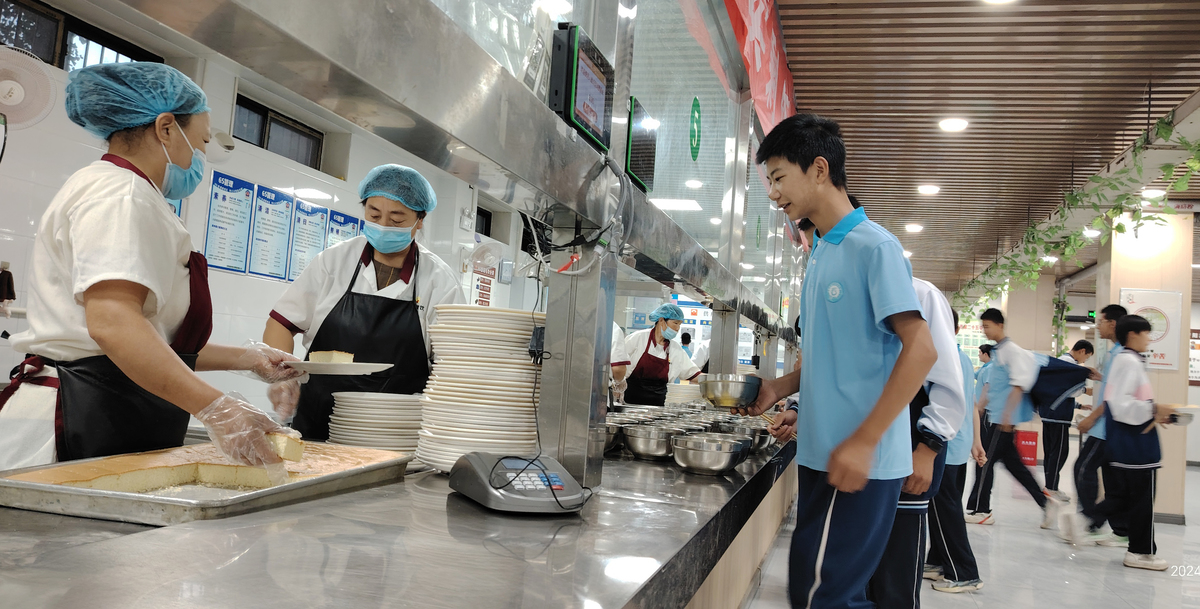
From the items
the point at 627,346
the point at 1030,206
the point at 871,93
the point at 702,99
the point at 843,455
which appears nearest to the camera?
the point at 843,455

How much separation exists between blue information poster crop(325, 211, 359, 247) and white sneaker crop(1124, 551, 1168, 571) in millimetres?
6149

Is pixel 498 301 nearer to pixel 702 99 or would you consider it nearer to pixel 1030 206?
pixel 702 99

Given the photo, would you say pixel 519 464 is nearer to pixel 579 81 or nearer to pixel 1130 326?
pixel 579 81

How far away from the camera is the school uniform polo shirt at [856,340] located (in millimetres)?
1672

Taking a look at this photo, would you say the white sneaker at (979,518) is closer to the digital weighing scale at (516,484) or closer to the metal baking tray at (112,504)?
the digital weighing scale at (516,484)

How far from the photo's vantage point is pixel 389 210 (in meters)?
2.47

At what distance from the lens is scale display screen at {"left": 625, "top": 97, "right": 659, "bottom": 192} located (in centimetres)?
190

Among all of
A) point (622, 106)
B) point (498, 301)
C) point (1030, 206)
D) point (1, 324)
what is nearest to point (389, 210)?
point (622, 106)

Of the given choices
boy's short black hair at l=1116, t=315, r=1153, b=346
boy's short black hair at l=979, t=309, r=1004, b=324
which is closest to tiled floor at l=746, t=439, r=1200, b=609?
boy's short black hair at l=1116, t=315, r=1153, b=346

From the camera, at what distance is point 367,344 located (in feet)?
7.72

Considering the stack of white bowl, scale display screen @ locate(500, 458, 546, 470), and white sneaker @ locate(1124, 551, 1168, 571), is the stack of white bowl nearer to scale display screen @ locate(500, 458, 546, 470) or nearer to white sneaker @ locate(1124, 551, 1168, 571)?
scale display screen @ locate(500, 458, 546, 470)

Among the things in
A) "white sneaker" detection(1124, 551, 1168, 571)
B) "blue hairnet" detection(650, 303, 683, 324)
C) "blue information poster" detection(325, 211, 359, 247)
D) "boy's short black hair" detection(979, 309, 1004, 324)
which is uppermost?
"blue information poster" detection(325, 211, 359, 247)

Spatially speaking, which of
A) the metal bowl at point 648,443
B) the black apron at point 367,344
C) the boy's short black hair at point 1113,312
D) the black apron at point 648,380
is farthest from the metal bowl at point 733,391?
the boy's short black hair at point 1113,312

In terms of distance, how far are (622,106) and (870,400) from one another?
36.0 inches
